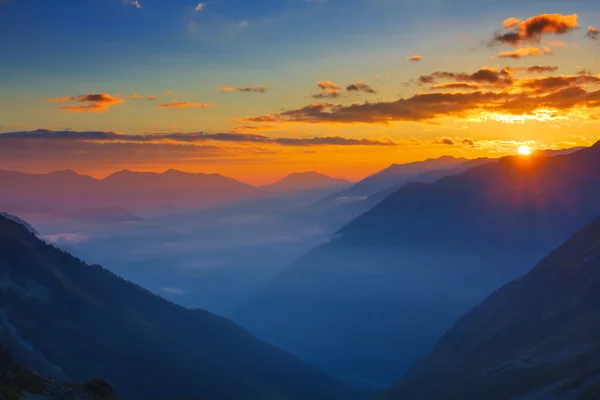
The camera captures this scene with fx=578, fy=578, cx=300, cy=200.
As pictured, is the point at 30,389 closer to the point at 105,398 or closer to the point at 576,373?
the point at 105,398

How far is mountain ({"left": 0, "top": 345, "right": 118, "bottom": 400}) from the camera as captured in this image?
94.9 metres

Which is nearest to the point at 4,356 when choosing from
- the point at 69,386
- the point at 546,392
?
the point at 69,386

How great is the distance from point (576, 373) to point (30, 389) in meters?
169

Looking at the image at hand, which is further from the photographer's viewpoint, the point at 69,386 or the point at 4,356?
the point at 4,356

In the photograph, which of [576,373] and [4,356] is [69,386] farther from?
[576,373]

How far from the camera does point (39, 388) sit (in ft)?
334

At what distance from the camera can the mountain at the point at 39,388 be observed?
9488 cm

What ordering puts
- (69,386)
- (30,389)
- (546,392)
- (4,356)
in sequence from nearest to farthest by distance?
(30,389) → (69,386) → (4,356) → (546,392)

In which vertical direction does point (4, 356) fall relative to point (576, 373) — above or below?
above

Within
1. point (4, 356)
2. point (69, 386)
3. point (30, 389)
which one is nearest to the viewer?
point (30, 389)

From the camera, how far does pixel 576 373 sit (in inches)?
7584

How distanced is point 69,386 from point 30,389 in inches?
516

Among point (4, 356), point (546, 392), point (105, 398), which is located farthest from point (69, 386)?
point (546, 392)

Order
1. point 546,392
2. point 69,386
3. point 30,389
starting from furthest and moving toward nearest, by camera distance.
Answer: point 546,392, point 69,386, point 30,389
